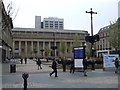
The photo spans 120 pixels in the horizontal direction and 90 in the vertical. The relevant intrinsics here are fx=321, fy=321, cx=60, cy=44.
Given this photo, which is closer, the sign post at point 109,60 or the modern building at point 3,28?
the sign post at point 109,60

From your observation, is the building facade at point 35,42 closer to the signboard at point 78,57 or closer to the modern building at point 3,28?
the modern building at point 3,28

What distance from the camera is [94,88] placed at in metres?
17.6

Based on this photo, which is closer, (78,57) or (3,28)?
(78,57)

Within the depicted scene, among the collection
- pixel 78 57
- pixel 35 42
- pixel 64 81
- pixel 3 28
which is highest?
pixel 35 42

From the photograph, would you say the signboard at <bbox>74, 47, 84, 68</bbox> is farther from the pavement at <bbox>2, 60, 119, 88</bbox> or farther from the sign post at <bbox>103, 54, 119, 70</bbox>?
the pavement at <bbox>2, 60, 119, 88</bbox>

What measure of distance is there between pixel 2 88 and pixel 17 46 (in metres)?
144

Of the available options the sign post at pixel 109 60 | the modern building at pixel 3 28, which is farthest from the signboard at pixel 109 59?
the modern building at pixel 3 28

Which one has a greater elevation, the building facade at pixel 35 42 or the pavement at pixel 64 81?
the building facade at pixel 35 42

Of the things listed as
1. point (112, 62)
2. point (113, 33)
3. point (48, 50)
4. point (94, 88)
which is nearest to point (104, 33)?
point (48, 50)

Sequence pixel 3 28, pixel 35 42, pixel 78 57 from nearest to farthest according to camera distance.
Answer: pixel 78 57
pixel 3 28
pixel 35 42

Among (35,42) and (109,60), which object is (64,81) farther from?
(35,42)

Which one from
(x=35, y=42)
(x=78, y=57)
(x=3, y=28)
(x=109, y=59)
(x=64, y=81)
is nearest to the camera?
(x=64, y=81)

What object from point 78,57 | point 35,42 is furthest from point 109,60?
point 35,42

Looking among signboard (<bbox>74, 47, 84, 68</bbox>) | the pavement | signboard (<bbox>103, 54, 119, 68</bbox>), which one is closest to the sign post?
signboard (<bbox>103, 54, 119, 68</bbox>)
